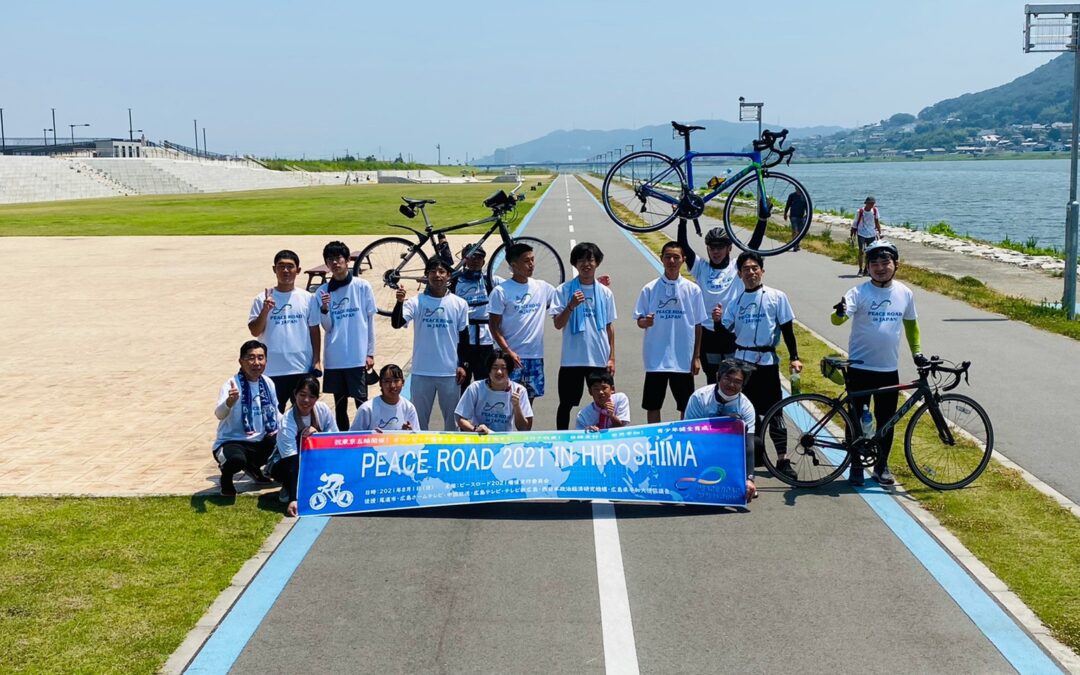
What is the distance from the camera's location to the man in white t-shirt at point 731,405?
8.34 metres

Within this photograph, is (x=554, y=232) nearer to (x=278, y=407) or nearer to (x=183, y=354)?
(x=183, y=354)

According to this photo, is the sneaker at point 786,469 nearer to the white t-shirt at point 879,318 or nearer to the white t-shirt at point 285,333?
the white t-shirt at point 879,318

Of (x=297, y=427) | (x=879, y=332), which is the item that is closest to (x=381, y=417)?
(x=297, y=427)

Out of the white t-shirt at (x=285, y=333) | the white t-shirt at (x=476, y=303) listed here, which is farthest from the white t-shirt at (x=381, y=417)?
the white t-shirt at (x=476, y=303)

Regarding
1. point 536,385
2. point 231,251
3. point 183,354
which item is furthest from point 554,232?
point 536,385

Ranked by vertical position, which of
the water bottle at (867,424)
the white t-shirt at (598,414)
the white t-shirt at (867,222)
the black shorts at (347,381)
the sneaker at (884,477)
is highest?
the white t-shirt at (867,222)

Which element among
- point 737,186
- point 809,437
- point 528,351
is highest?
point 737,186

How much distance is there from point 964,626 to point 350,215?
1787 inches

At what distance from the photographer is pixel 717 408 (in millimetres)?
8445

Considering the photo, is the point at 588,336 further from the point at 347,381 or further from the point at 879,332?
the point at 879,332

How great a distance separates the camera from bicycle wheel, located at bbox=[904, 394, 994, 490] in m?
8.60

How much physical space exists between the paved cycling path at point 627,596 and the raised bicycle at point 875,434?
467 millimetres

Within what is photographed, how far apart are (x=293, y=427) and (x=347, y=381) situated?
47.8 inches

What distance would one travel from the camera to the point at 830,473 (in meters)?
8.90
